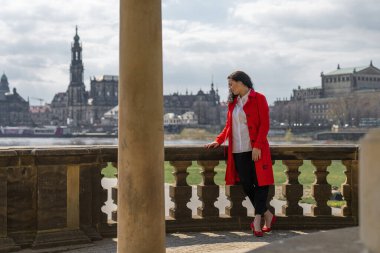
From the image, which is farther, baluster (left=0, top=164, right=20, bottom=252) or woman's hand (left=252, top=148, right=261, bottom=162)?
woman's hand (left=252, top=148, right=261, bottom=162)

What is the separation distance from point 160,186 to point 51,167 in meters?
1.76

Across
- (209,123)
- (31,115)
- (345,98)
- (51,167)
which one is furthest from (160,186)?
(31,115)

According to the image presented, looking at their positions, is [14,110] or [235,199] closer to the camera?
[235,199]

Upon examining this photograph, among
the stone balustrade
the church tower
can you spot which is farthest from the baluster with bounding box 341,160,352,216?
the church tower

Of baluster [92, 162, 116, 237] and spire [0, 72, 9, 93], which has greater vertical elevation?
spire [0, 72, 9, 93]

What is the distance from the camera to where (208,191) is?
6.65m

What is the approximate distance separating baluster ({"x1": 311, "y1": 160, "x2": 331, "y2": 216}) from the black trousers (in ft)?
2.93

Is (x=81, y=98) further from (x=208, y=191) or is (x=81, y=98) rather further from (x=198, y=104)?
(x=208, y=191)

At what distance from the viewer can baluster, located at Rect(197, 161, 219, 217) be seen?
6.63 m

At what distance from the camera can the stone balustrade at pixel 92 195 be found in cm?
563

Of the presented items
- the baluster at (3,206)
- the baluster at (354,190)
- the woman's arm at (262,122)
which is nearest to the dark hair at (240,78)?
the woman's arm at (262,122)

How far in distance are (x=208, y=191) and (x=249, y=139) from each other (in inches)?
37.5

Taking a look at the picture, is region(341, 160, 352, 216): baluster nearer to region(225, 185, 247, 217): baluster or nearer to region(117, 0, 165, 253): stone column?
region(225, 185, 247, 217): baluster

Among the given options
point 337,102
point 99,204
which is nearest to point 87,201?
point 99,204
